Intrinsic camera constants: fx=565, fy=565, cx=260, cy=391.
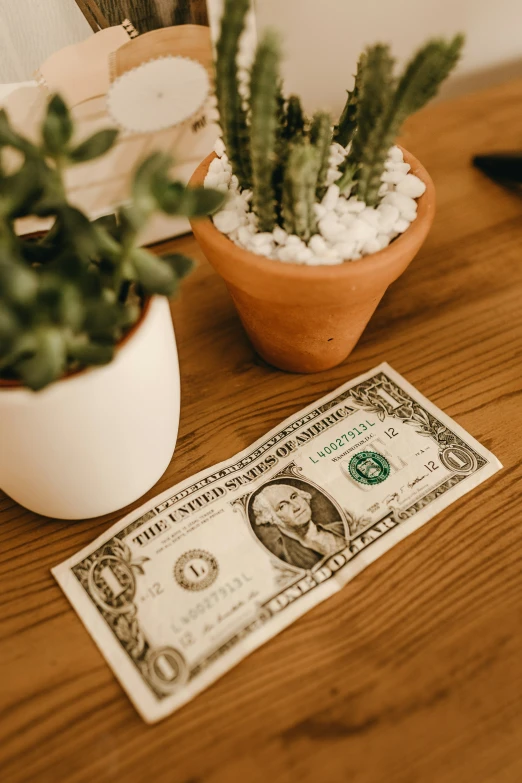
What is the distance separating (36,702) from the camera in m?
0.39

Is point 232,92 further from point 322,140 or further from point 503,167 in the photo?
point 503,167

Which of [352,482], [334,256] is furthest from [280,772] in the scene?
[334,256]

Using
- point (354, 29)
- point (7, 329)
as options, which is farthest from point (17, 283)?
point (354, 29)

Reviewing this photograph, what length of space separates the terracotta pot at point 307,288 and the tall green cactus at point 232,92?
5 cm

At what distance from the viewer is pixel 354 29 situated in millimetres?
752

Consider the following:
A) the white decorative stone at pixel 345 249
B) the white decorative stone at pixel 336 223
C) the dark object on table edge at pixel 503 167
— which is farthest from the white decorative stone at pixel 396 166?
the dark object on table edge at pixel 503 167

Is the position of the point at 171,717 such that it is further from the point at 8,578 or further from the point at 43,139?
the point at 43,139

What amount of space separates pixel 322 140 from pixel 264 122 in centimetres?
6

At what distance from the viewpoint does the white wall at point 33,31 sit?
1.70ft

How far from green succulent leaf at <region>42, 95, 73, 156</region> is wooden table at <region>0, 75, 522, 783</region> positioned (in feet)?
0.90

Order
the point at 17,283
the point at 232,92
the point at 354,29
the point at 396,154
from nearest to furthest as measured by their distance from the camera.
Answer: the point at 17,283
the point at 232,92
the point at 396,154
the point at 354,29

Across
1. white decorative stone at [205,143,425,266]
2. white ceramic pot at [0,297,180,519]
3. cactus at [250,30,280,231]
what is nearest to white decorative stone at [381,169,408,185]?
white decorative stone at [205,143,425,266]

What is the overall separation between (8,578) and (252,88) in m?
0.41

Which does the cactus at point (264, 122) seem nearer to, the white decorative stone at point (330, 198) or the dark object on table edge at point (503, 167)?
the white decorative stone at point (330, 198)
